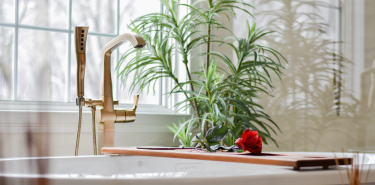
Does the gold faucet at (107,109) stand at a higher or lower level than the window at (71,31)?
lower

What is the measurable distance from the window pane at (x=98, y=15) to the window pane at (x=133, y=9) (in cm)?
4

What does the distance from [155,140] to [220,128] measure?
793mm

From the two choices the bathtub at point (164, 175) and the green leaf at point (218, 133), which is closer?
the bathtub at point (164, 175)

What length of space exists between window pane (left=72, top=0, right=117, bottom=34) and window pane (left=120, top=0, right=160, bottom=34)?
0.04 metres

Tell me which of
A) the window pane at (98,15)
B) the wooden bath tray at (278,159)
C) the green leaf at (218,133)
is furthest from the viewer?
the window pane at (98,15)

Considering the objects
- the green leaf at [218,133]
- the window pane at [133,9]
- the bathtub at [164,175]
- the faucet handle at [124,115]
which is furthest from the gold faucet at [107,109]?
the window pane at [133,9]

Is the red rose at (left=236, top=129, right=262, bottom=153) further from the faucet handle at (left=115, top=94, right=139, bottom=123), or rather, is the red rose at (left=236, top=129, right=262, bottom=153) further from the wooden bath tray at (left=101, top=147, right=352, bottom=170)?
the faucet handle at (left=115, top=94, right=139, bottom=123)

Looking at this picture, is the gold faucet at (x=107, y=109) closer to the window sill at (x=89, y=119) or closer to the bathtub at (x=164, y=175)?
the window sill at (x=89, y=119)

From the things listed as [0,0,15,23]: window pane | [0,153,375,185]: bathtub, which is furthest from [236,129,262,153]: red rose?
[0,0,15,23]: window pane

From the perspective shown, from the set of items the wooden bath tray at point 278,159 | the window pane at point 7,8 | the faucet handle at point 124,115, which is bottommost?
the wooden bath tray at point 278,159

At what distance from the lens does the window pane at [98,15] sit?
1704mm

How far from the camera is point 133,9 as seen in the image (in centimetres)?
186

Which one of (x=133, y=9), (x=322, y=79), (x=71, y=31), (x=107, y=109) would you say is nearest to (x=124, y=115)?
(x=107, y=109)

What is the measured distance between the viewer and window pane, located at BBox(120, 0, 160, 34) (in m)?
1.83
